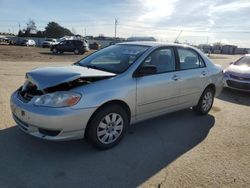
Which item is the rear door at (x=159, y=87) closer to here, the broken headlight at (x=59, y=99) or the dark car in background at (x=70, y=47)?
the broken headlight at (x=59, y=99)

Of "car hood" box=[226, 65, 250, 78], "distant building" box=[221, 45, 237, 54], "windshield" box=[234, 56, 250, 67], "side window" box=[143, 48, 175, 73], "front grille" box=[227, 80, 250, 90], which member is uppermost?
"side window" box=[143, 48, 175, 73]

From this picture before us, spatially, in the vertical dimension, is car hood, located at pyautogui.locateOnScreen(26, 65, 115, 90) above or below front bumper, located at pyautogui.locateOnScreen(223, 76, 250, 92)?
above

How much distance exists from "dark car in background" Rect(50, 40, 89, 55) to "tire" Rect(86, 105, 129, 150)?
28393mm

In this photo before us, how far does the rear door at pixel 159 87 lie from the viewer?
449cm

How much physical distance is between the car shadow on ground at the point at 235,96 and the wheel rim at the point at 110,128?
16.4ft

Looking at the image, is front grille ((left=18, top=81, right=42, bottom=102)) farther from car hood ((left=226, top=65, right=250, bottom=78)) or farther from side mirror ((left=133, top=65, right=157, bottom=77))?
car hood ((left=226, top=65, right=250, bottom=78))

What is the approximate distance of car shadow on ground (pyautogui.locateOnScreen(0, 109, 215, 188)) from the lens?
329 cm

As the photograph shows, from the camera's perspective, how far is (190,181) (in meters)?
3.40

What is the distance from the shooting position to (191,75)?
5508 mm

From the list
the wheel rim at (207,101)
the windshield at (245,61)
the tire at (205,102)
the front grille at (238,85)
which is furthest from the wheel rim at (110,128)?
the windshield at (245,61)

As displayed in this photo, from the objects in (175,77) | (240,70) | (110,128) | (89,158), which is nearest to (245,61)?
(240,70)

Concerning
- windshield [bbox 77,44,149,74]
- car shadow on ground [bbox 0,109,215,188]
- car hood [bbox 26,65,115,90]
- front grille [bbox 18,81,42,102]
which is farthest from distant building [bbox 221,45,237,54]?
front grille [bbox 18,81,42,102]

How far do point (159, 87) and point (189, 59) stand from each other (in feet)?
4.40

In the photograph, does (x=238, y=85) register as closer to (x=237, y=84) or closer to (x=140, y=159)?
(x=237, y=84)
